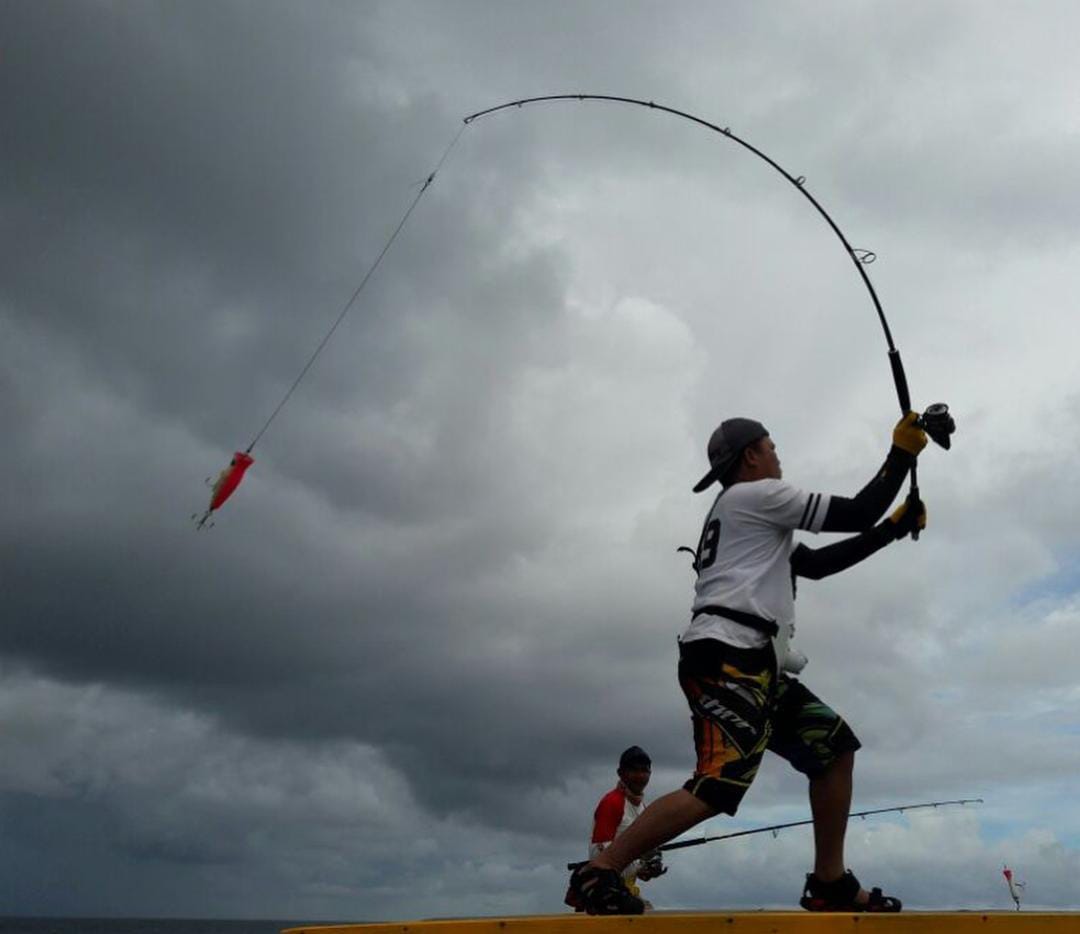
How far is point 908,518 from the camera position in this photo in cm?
517

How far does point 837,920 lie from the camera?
13.5 feet

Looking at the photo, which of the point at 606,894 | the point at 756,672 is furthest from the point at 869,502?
the point at 606,894

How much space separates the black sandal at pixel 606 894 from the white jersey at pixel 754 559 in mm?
1034

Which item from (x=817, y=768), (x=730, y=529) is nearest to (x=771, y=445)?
A: (x=730, y=529)

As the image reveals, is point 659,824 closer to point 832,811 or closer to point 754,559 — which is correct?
point 832,811

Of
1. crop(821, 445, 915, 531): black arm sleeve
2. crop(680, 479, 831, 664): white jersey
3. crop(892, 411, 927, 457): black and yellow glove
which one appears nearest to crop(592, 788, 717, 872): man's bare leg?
crop(680, 479, 831, 664): white jersey

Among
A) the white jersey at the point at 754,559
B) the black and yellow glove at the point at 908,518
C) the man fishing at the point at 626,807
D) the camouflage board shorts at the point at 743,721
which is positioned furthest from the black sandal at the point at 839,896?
the man fishing at the point at 626,807

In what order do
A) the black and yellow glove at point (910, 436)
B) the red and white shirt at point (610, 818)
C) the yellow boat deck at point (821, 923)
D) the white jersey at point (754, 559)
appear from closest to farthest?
the yellow boat deck at point (821, 923) → the white jersey at point (754, 559) → the black and yellow glove at point (910, 436) → the red and white shirt at point (610, 818)

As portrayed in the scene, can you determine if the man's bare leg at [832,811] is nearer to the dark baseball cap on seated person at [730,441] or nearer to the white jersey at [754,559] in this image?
the white jersey at [754,559]

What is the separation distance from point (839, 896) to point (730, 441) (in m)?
2.07

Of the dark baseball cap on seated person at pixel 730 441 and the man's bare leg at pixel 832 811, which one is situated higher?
the dark baseball cap on seated person at pixel 730 441

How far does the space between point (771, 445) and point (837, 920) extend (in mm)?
2149

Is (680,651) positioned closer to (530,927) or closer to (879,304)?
(530,927)

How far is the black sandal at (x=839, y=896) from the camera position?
4.80m
